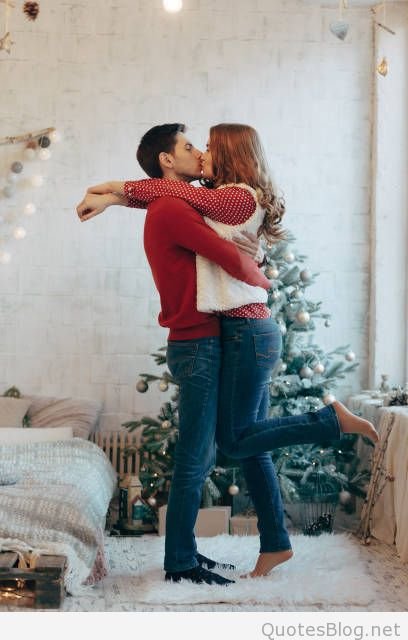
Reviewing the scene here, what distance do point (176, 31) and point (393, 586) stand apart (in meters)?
3.18

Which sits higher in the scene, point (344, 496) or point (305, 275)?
point (305, 275)

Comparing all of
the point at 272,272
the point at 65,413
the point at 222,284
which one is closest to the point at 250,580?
the point at 222,284

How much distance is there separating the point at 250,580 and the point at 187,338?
0.91 metres

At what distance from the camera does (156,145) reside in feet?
11.5

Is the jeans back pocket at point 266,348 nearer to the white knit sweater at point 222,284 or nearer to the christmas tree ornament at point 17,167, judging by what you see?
the white knit sweater at point 222,284

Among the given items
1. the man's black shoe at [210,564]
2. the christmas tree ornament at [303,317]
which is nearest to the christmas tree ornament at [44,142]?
the christmas tree ornament at [303,317]

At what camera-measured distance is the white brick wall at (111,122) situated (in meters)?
5.19

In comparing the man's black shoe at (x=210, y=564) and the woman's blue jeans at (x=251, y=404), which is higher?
the woman's blue jeans at (x=251, y=404)

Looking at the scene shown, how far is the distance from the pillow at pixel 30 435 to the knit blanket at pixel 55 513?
415 mm

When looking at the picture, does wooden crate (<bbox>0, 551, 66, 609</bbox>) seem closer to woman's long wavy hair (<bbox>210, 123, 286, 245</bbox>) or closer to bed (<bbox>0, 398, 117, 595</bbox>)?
bed (<bbox>0, 398, 117, 595</bbox>)

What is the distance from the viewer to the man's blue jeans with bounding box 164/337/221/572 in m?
3.32

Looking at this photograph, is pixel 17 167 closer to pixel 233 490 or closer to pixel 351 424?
pixel 233 490

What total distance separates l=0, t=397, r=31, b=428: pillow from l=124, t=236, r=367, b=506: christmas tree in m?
0.65

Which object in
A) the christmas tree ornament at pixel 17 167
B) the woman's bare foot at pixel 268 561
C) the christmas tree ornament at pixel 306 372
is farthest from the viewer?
the christmas tree ornament at pixel 17 167
